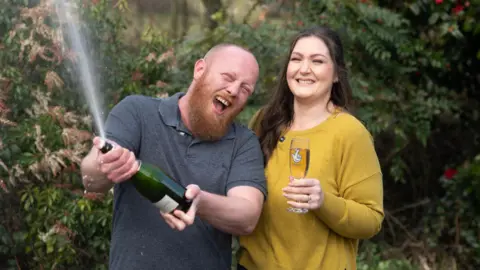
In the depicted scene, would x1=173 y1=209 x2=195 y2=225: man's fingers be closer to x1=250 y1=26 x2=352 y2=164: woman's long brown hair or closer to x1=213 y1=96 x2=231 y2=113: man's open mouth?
x1=213 y1=96 x2=231 y2=113: man's open mouth

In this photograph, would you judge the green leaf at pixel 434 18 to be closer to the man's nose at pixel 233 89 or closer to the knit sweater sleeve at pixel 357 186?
the knit sweater sleeve at pixel 357 186

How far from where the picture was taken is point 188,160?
2.65 metres

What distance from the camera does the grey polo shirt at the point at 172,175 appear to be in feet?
8.54

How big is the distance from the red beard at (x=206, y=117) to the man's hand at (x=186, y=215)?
40cm

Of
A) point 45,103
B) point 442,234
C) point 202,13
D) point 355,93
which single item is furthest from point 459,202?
point 45,103

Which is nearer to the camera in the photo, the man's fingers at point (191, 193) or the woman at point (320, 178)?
the man's fingers at point (191, 193)

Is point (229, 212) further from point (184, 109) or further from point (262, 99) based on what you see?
point (262, 99)

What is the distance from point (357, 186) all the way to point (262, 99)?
2417 millimetres

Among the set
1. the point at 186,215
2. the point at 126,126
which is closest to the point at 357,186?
the point at 186,215

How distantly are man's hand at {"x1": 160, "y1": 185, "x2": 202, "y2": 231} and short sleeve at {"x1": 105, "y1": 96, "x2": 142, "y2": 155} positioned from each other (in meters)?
0.38

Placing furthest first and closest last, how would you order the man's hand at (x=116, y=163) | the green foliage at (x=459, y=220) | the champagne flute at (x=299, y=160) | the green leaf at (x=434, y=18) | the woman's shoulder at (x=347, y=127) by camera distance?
1. the green foliage at (x=459, y=220)
2. the green leaf at (x=434, y=18)
3. the woman's shoulder at (x=347, y=127)
4. the champagne flute at (x=299, y=160)
5. the man's hand at (x=116, y=163)

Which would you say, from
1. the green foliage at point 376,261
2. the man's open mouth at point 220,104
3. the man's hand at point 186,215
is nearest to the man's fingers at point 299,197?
the man's hand at point 186,215

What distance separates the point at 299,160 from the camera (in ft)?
8.32

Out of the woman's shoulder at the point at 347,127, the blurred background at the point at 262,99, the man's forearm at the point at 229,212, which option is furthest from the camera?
the blurred background at the point at 262,99
